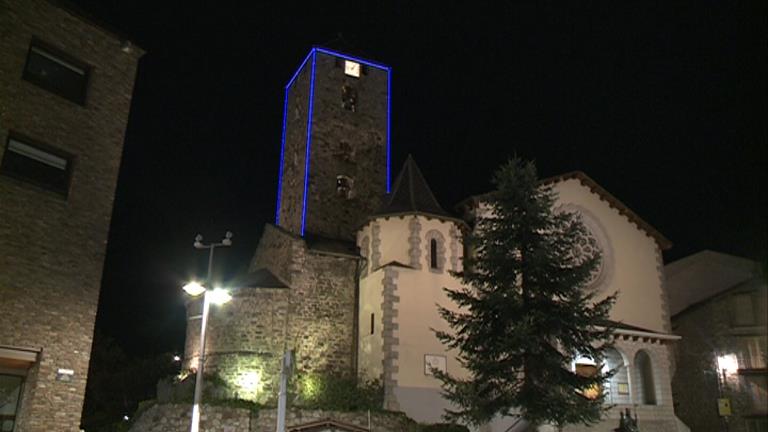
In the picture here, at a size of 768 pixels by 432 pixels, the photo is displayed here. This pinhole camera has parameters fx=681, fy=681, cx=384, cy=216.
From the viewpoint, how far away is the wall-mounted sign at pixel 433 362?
2489 cm

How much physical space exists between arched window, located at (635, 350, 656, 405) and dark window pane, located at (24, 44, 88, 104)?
2252 centimetres

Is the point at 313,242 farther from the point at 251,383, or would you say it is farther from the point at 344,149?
the point at 251,383

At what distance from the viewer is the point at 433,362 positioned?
25031 millimetres

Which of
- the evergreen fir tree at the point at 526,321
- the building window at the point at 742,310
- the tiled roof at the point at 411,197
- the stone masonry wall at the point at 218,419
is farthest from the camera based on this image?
the building window at the point at 742,310

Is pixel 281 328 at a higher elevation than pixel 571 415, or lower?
higher

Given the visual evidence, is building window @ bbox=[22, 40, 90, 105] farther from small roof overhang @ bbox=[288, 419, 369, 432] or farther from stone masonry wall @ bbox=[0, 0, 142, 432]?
small roof overhang @ bbox=[288, 419, 369, 432]

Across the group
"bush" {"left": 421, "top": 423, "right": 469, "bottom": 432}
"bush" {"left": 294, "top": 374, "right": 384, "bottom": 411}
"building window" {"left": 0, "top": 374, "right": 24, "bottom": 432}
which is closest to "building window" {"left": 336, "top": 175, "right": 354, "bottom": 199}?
"bush" {"left": 294, "top": 374, "right": 384, "bottom": 411}

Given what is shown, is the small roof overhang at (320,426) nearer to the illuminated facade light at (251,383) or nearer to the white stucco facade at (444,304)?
the white stucco facade at (444,304)

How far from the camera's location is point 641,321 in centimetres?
2916

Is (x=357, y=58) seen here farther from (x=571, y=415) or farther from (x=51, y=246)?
(x=571, y=415)

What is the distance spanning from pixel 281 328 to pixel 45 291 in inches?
425

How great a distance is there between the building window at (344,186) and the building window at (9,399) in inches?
740

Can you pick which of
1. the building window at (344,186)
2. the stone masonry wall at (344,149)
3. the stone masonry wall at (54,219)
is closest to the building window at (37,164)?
the stone masonry wall at (54,219)

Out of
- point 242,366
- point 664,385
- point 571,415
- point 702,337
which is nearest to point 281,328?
point 242,366
